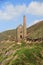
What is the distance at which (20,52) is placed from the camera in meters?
42.8

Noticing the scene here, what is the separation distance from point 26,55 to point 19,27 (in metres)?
54.3

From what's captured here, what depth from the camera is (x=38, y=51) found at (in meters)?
43.8

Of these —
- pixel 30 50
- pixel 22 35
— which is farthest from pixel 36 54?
Result: pixel 22 35

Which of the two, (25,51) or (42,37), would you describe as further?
(42,37)

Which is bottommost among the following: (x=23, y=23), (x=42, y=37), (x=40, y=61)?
(x=40, y=61)

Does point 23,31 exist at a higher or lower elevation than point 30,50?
higher

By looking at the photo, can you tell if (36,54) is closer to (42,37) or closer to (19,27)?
(42,37)

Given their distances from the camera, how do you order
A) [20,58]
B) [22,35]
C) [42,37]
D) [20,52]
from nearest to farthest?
[20,58], [20,52], [42,37], [22,35]

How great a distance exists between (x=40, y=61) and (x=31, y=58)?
146 centimetres

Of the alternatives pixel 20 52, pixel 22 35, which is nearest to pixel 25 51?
pixel 20 52

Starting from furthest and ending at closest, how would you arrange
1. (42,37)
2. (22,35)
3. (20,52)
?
(22,35), (42,37), (20,52)

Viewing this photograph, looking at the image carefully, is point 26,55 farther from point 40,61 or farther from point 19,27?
point 19,27

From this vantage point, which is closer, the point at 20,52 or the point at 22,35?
the point at 20,52

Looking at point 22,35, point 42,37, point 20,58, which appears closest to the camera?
point 20,58
